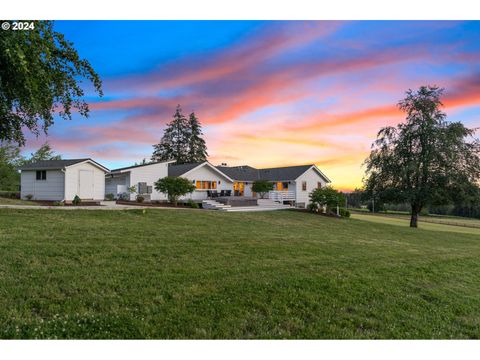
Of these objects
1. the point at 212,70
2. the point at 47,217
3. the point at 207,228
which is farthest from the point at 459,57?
the point at 47,217

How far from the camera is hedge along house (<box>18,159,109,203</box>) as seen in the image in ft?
76.2

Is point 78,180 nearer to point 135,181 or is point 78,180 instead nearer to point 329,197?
point 135,181

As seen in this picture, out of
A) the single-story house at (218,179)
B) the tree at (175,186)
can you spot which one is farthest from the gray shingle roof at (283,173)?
the tree at (175,186)

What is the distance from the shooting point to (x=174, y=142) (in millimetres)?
60375

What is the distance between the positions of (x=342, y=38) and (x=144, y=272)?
10.0 m

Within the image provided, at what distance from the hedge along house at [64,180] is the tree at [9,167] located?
1892 cm

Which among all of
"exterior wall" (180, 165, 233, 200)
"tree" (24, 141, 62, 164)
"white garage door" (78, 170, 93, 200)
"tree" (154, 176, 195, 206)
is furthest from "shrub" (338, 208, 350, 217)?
"tree" (24, 141, 62, 164)

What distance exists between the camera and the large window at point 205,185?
1220 inches

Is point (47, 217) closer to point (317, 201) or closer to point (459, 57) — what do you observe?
point (459, 57)

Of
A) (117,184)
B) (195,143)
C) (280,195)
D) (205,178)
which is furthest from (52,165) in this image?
(195,143)

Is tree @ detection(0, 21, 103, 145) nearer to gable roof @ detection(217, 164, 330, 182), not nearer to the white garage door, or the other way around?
the white garage door

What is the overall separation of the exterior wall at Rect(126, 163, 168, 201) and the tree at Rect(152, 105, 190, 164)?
30565 mm

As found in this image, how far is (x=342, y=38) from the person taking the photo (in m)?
10.7
